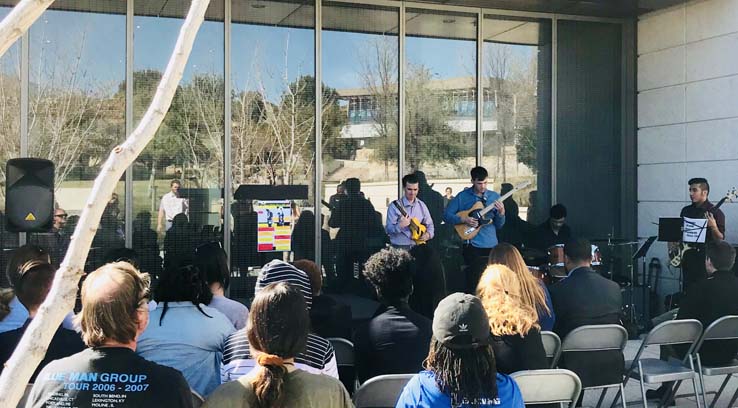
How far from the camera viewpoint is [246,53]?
8.00 m

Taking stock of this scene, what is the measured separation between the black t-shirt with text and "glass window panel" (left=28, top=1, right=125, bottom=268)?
5506mm

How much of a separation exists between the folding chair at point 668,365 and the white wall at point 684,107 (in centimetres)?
374

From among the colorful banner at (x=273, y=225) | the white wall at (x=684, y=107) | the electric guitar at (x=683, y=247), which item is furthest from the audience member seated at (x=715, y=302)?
the colorful banner at (x=273, y=225)

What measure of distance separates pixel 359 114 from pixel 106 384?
21.6 feet

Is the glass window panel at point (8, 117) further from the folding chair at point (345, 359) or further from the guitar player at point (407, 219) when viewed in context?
the folding chair at point (345, 359)

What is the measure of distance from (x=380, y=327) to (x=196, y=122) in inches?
197

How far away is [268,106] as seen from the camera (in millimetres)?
8039

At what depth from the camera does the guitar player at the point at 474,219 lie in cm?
780

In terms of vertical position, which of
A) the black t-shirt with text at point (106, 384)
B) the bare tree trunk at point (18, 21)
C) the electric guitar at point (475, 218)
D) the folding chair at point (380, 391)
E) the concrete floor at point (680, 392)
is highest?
the bare tree trunk at point (18, 21)

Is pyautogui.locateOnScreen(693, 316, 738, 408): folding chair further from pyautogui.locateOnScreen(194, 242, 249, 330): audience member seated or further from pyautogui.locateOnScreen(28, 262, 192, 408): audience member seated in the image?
pyautogui.locateOnScreen(28, 262, 192, 408): audience member seated

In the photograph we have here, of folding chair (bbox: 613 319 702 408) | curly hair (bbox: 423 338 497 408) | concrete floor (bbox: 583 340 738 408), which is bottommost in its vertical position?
concrete floor (bbox: 583 340 738 408)

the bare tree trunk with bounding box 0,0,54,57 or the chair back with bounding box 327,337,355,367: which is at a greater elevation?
the bare tree trunk with bounding box 0,0,54,57

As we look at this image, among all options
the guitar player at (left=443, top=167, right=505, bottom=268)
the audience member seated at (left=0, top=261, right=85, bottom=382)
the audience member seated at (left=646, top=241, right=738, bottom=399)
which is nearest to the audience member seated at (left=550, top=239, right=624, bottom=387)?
the audience member seated at (left=646, top=241, right=738, bottom=399)

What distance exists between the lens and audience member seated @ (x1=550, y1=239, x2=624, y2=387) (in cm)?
429
